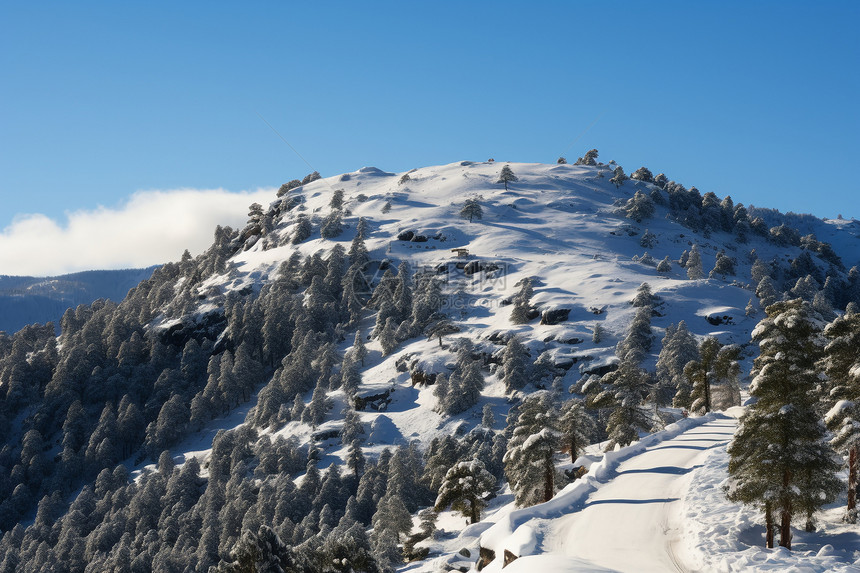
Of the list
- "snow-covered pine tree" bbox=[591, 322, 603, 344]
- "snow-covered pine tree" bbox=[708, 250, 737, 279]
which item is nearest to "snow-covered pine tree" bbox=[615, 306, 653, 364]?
"snow-covered pine tree" bbox=[591, 322, 603, 344]

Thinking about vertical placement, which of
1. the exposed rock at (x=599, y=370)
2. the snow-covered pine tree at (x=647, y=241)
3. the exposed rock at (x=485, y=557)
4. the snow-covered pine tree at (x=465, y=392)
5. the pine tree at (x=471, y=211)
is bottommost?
the snow-covered pine tree at (x=465, y=392)

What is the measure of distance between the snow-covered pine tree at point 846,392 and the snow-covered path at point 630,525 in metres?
6.97

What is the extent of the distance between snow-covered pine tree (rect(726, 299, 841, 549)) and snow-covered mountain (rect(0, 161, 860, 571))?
200 cm

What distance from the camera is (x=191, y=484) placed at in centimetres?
9700

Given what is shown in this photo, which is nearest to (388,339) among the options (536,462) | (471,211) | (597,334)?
(597,334)

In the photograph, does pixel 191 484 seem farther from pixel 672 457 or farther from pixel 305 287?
pixel 672 457

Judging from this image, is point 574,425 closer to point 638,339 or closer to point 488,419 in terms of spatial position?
point 488,419

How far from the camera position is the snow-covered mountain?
36.6m

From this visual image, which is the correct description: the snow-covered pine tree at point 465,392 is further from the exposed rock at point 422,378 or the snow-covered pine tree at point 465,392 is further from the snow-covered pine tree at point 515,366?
the exposed rock at point 422,378

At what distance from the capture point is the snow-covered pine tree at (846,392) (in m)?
25.7

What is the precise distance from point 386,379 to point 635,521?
8220 cm

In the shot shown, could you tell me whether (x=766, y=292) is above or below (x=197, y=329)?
above

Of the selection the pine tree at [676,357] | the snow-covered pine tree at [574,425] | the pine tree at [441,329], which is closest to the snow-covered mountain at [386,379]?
the pine tree at [441,329]

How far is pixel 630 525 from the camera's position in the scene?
26.5 m
